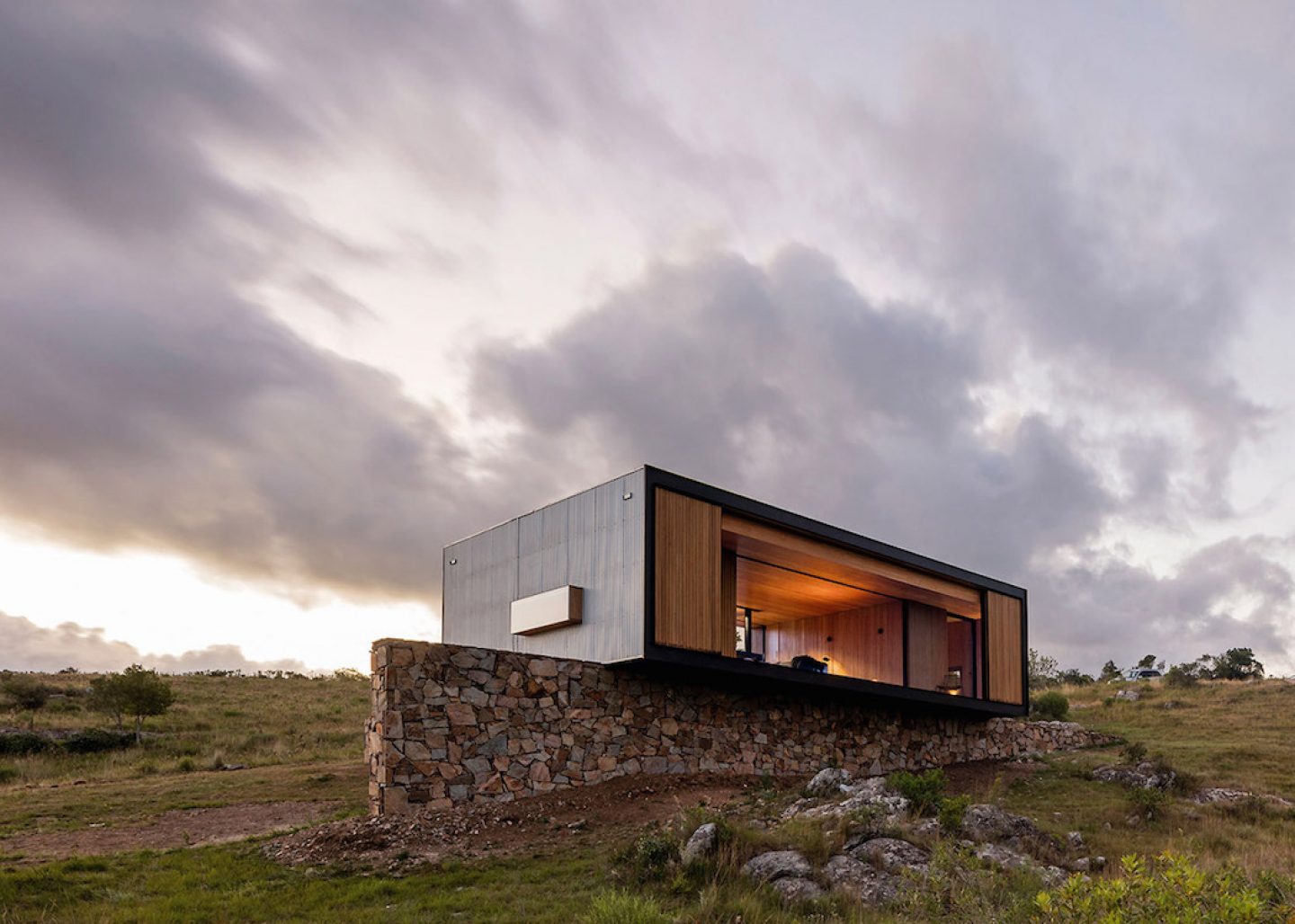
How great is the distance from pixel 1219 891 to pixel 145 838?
11.8 metres

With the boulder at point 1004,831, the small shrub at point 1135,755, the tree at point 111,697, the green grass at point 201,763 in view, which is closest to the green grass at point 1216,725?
the small shrub at point 1135,755

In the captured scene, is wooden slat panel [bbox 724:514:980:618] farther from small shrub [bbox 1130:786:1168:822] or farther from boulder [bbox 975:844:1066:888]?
boulder [bbox 975:844:1066:888]

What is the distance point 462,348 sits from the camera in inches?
744

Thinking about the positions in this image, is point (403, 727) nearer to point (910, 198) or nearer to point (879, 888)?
point (879, 888)

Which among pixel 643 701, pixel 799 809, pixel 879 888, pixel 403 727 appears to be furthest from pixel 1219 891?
pixel 643 701

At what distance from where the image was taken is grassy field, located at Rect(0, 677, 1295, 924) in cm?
807

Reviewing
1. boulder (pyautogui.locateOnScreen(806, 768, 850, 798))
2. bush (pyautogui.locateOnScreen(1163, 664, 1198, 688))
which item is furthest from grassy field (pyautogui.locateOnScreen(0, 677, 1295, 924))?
bush (pyautogui.locateOnScreen(1163, 664, 1198, 688))

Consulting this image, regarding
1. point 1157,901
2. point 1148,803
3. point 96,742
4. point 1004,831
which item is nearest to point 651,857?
point 1004,831

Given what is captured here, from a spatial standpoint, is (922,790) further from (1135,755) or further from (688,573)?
(1135,755)

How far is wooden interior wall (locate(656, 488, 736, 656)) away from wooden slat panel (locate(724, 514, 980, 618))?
36.6 inches

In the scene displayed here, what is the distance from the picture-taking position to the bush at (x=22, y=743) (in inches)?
841

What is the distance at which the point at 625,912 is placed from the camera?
286 inches

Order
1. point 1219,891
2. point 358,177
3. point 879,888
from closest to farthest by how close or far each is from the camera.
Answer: point 1219,891 → point 879,888 → point 358,177

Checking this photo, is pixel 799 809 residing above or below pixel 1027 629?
below
